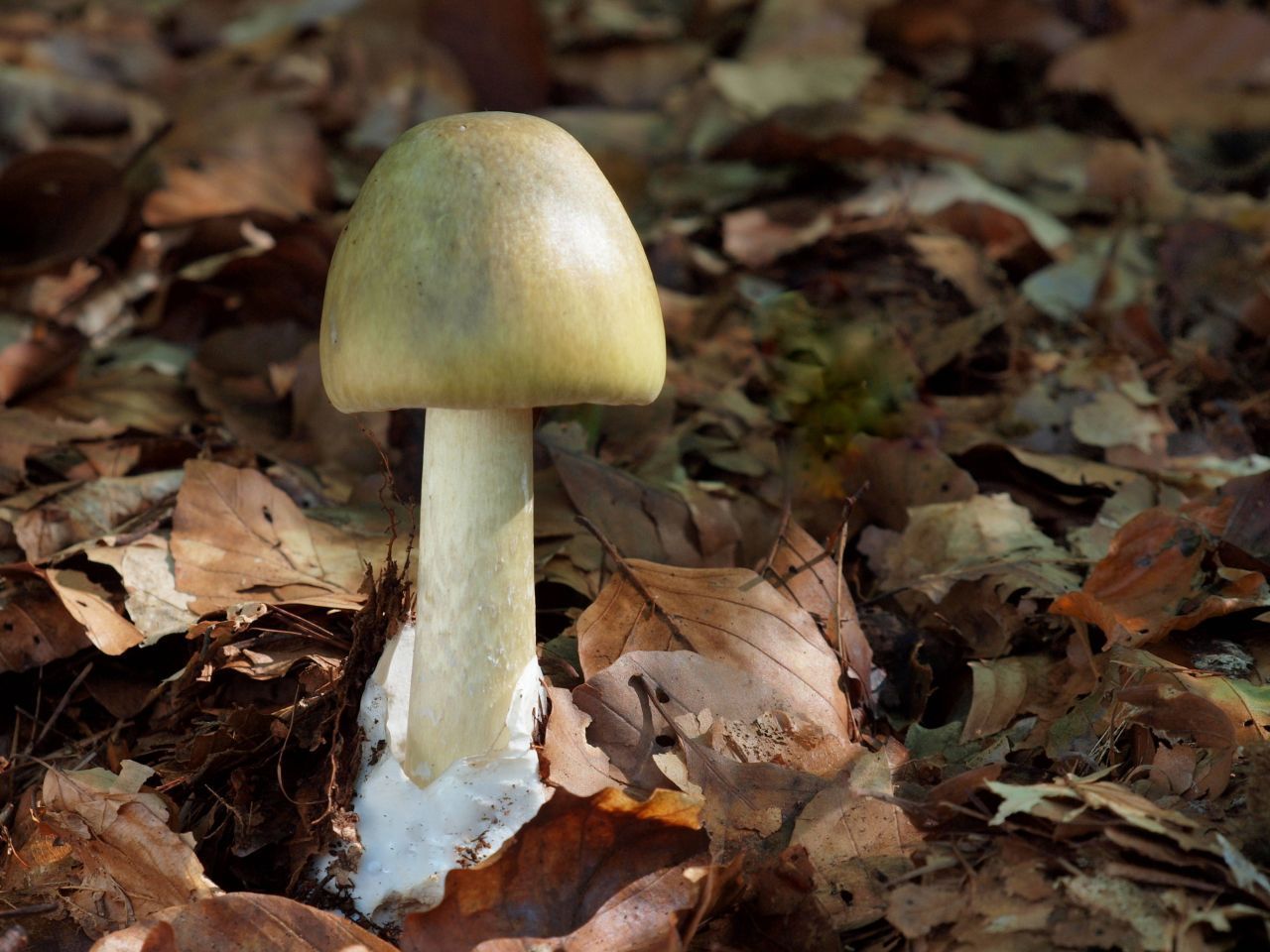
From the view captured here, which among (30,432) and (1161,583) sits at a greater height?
(1161,583)

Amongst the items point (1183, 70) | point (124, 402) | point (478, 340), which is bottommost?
point (124, 402)

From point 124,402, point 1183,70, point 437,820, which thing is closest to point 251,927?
point 437,820

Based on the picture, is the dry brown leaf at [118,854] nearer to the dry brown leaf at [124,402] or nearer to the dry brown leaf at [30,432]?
the dry brown leaf at [30,432]

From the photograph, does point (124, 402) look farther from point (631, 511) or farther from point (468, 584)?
point (468, 584)

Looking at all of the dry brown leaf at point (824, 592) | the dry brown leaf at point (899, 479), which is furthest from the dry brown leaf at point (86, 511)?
the dry brown leaf at point (899, 479)

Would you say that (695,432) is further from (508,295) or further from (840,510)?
(508,295)

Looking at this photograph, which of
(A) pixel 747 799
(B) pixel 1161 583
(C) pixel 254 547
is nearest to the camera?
(A) pixel 747 799

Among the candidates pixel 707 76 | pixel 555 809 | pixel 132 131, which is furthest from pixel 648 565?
pixel 132 131
